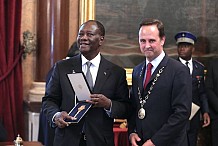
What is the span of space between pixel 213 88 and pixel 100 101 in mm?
2740

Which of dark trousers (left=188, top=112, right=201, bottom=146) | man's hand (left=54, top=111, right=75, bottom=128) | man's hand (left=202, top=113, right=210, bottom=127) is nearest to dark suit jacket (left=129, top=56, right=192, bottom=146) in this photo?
man's hand (left=54, top=111, right=75, bottom=128)

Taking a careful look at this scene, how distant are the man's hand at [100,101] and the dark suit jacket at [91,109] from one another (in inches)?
2.9

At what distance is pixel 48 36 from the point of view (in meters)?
5.27

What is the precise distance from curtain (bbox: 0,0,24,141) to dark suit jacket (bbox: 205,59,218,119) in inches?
90.1

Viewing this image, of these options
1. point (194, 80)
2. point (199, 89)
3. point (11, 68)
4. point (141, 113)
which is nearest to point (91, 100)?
point (141, 113)

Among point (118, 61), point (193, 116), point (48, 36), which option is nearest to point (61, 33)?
point (48, 36)

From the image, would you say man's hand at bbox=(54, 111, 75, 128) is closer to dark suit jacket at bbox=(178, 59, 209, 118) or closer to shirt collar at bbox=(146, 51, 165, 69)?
shirt collar at bbox=(146, 51, 165, 69)

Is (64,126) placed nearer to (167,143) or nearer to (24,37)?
(167,143)

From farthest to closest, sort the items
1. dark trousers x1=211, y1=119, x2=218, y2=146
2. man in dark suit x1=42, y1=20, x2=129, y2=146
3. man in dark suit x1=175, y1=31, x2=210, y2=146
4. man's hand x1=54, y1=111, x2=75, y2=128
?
dark trousers x1=211, y1=119, x2=218, y2=146
man in dark suit x1=175, y1=31, x2=210, y2=146
man in dark suit x1=42, y1=20, x2=129, y2=146
man's hand x1=54, y1=111, x2=75, y2=128

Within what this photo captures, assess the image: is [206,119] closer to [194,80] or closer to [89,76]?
[194,80]

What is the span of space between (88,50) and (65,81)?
280 mm

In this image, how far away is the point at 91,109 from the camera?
311 centimetres

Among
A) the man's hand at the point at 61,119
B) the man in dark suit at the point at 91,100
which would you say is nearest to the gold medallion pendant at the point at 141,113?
the man in dark suit at the point at 91,100

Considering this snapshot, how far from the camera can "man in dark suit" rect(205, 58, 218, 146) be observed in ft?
17.4
